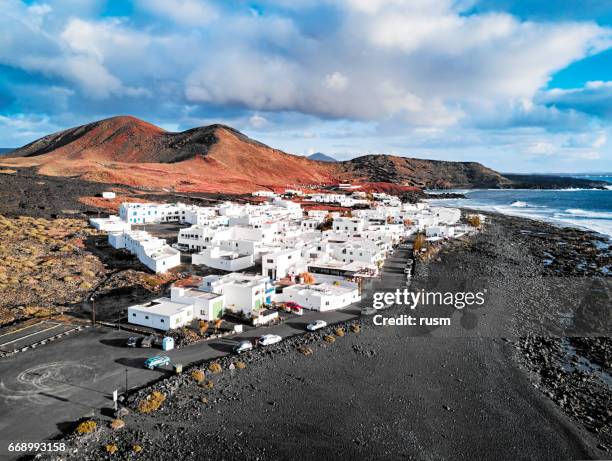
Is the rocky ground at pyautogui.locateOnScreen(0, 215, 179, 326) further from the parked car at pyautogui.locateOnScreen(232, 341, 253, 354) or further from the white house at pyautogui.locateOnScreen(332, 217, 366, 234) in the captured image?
the white house at pyautogui.locateOnScreen(332, 217, 366, 234)

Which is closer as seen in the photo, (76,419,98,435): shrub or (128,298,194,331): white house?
(76,419,98,435): shrub

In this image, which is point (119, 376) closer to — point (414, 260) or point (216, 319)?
point (216, 319)

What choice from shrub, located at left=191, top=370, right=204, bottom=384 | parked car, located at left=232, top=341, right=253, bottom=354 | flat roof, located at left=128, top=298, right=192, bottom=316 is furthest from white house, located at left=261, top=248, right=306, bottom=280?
shrub, located at left=191, top=370, right=204, bottom=384

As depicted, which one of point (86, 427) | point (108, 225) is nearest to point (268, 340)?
point (86, 427)

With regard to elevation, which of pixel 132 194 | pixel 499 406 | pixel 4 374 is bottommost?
pixel 499 406

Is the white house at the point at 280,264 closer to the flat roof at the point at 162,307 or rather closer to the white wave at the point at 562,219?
the flat roof at the point at 162,307

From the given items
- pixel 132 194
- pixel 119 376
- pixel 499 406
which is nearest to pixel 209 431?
pixel 119 376
